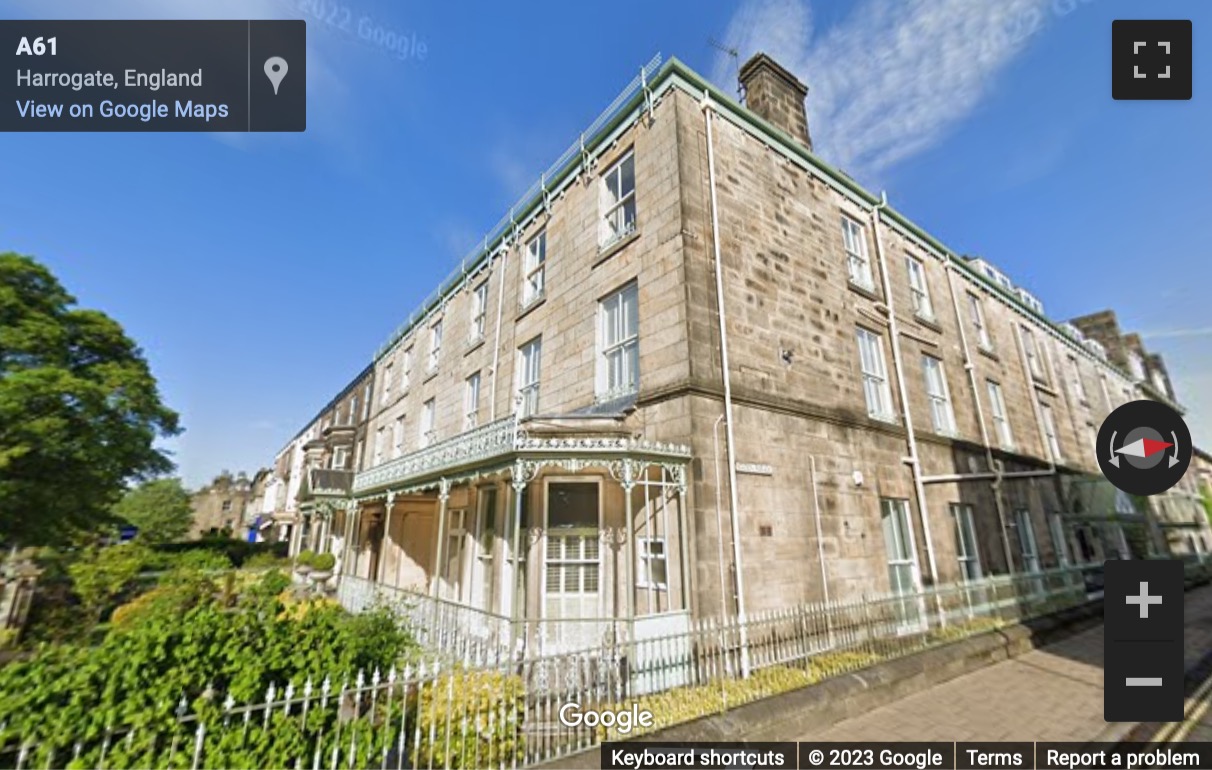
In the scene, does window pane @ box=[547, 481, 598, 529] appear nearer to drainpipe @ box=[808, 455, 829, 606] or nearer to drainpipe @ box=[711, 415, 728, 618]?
drainpipe @ box=[711, 415, 728, 618]

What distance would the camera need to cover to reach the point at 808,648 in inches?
313

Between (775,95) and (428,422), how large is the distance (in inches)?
672

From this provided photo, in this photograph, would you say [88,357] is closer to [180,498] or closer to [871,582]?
[180,498]

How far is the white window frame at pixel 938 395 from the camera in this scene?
47.1 ft

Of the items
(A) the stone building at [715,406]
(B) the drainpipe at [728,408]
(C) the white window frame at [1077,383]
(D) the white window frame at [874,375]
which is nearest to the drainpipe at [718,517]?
(A) the stone building at [715,406]

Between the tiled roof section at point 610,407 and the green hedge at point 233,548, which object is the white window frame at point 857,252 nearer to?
the tiled roof section at point 610,407

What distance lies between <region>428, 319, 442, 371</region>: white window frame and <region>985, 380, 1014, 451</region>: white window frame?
2111 cm

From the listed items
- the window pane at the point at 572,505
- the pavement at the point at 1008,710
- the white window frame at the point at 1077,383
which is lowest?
the pavement at the point at 1008,710

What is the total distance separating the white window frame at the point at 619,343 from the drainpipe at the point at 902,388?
7.68m

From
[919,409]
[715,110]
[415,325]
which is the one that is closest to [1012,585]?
[919,409]

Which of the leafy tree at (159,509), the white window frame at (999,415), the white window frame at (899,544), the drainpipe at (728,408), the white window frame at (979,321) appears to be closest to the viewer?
the drainpipe at (728,408)

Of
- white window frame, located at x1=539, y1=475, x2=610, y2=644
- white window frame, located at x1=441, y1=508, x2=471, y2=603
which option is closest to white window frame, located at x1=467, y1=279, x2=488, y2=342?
white window frame, located at x1=441, y1=508, x2=471, y2=603

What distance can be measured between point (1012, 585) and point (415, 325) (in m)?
24.4

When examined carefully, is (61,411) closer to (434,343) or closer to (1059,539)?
(434,343)
